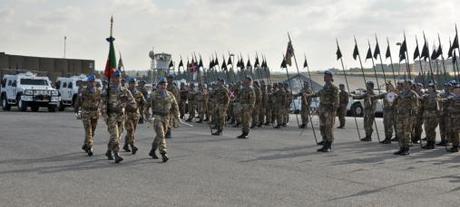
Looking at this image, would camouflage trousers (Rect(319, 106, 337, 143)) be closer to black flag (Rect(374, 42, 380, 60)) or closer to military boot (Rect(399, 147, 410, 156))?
military boot (Rect(399, 147, 410, 156))

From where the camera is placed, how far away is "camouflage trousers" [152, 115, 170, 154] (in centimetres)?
1202

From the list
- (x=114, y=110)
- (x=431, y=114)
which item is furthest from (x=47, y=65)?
(x=114, y=110)

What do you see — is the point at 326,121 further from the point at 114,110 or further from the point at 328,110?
the point at 114,110

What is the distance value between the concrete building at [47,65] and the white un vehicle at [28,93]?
1610 cm

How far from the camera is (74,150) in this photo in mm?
13844

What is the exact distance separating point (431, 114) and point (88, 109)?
872cm

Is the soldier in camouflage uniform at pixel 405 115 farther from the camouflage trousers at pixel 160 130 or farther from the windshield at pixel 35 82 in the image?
the windshield at pixel 35 82

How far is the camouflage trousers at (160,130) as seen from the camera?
473 inches

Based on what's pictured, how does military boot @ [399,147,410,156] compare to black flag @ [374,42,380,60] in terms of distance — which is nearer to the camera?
military boot @ [399,147,410,156]

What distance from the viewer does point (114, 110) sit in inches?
477

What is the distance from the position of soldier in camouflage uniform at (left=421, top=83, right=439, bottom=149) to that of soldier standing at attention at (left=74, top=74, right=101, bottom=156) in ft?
27.7

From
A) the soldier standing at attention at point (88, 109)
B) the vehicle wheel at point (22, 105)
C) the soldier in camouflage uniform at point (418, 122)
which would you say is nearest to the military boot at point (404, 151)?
the soldier in camouflage uniform at point (418, 122)

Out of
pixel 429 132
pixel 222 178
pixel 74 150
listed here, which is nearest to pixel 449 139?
pixel 429 132

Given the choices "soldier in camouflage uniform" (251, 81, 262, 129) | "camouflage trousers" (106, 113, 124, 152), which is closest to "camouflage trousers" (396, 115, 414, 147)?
"camouflage trousers" (106, 113, 124, 152)
